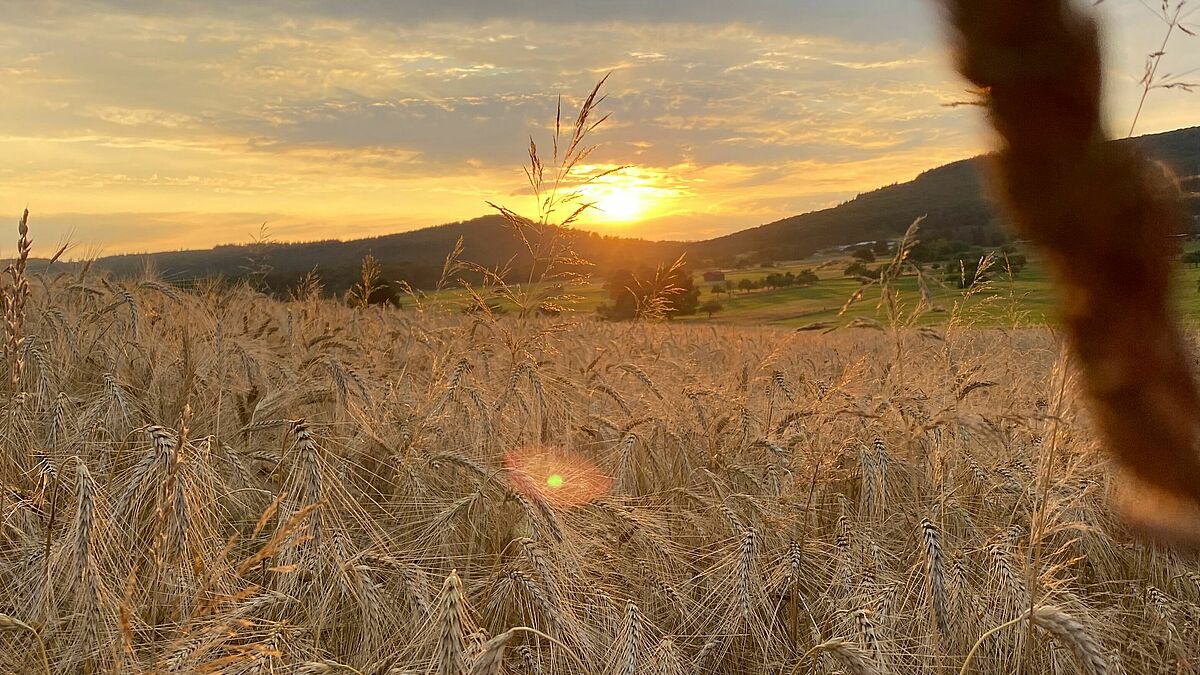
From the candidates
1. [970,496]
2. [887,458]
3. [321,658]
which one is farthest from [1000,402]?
[321,658]

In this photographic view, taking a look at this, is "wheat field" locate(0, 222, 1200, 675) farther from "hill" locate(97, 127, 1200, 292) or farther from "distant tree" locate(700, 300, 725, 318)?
"distant tree" locate(700, 300, 725, 318)

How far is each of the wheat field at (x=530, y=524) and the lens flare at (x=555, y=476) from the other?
2 cm

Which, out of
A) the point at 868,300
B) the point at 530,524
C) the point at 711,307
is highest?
the point at 868,300

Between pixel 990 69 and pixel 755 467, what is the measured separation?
10.2 ft

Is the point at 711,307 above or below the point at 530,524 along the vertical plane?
below

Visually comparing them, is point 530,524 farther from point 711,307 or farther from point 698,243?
point 698,243

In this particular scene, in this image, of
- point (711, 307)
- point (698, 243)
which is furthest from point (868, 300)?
point (698, 243)

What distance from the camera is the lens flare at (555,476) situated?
8.79ft

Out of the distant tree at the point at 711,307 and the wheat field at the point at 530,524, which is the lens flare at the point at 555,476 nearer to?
the wheat field at the point at 530,524

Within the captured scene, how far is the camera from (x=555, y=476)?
3.06 m

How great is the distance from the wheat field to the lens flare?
0.02m

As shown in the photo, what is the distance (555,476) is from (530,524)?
45 centimetres

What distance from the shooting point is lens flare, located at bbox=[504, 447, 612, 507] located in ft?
8.79

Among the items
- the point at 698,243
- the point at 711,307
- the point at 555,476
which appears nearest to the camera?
the point at 555,476
